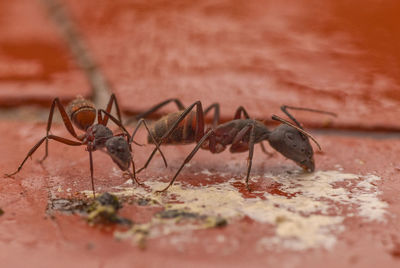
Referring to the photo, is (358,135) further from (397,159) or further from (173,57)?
(173,57)

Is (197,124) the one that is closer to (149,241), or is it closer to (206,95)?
(206,95)

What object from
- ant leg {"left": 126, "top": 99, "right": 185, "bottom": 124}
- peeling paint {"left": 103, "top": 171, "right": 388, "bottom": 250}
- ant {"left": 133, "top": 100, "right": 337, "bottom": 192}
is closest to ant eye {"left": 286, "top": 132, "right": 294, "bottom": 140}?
ant {"left": 133, "top": 100, "right": 337, "bottom": 192}

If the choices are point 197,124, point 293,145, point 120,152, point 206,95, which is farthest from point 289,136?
point 120,152

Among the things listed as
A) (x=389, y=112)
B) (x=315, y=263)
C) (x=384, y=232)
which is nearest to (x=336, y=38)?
(x=389, y=112)

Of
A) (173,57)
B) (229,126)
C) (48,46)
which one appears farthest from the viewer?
(48,46)

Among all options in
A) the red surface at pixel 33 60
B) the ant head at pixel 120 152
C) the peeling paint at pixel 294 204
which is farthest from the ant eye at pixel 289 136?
the red surface at pixel 33 60

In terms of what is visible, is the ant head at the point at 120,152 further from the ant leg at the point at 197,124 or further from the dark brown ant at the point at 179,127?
the dark brown ant at the point at 179,127
